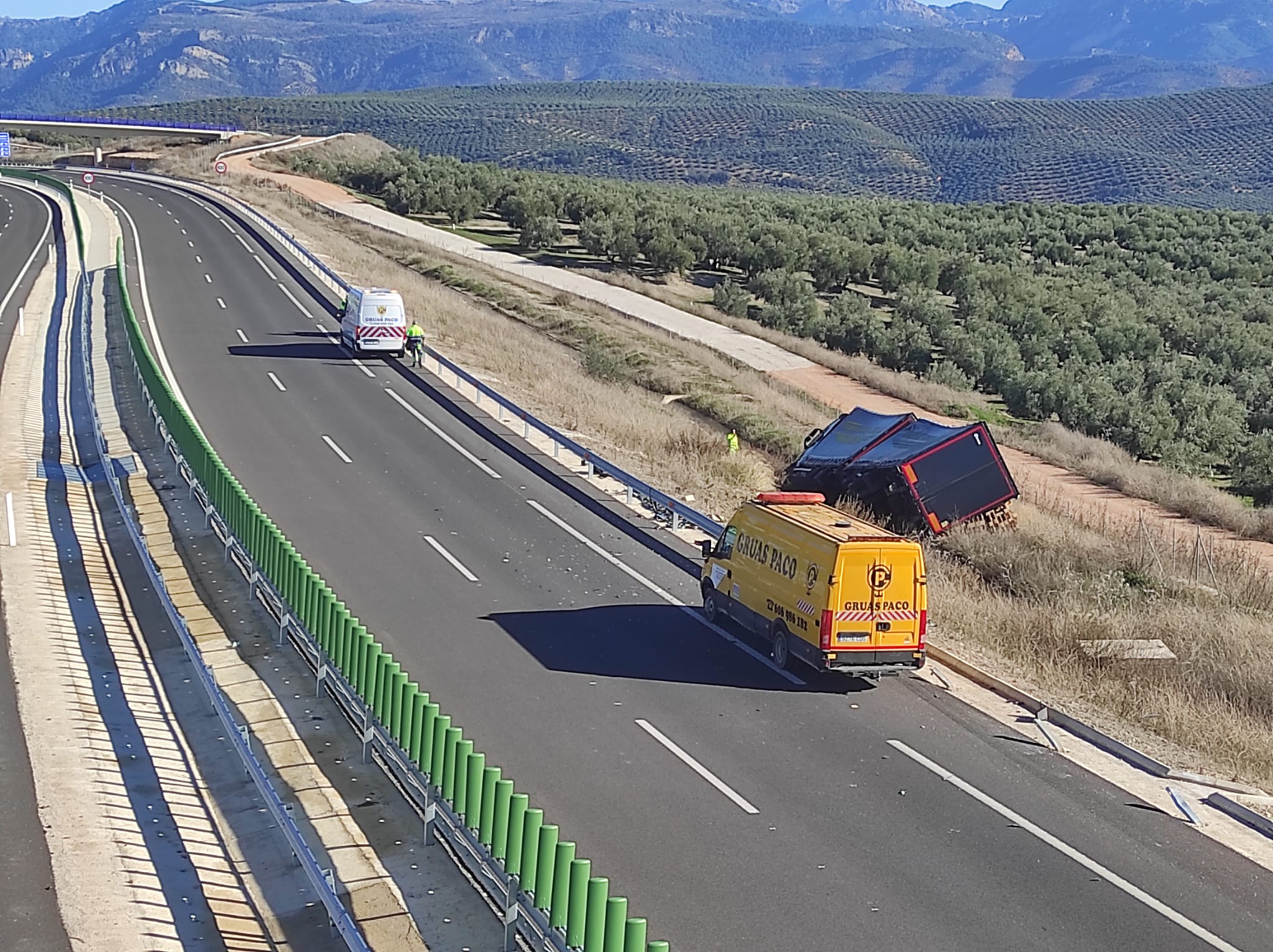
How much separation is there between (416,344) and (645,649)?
21.2m

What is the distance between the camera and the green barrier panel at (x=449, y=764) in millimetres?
11391

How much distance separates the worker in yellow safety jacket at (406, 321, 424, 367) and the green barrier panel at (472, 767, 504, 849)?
2717 centimetres

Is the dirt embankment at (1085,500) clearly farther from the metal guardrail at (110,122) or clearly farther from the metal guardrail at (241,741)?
the metal guardrail at (110,122)

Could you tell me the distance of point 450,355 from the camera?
39438mm

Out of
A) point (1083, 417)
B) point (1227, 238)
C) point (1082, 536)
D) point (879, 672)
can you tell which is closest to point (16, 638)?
point (879, 672)

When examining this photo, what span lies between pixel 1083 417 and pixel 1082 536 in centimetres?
1584

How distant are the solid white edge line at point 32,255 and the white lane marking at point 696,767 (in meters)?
36.6

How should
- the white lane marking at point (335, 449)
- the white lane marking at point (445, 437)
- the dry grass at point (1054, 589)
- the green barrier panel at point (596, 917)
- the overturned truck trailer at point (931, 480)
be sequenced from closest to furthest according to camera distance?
the green barrier panel at point (596, 917)
the dry grass at point (1054, 589)
the overturned truck trailer at point (931, 480)
the white lane marking at point (445, 437)
the white lane marking at point (335, 449)

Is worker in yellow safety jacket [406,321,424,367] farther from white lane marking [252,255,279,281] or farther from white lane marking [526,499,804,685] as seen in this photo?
white lane marking [252,255,279,281]

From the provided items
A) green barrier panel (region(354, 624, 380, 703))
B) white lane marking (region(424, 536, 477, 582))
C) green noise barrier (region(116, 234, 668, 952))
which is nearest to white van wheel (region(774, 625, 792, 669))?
green noise barrier (region(116, 234, 668, 952))

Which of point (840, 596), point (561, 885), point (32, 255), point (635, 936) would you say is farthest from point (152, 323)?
point (635, 936)

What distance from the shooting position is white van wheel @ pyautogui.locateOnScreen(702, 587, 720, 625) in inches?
722

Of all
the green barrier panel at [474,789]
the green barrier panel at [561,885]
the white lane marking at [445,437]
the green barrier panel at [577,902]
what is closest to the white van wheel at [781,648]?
the green barrier panel at [474,789]

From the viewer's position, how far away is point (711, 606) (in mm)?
18453
